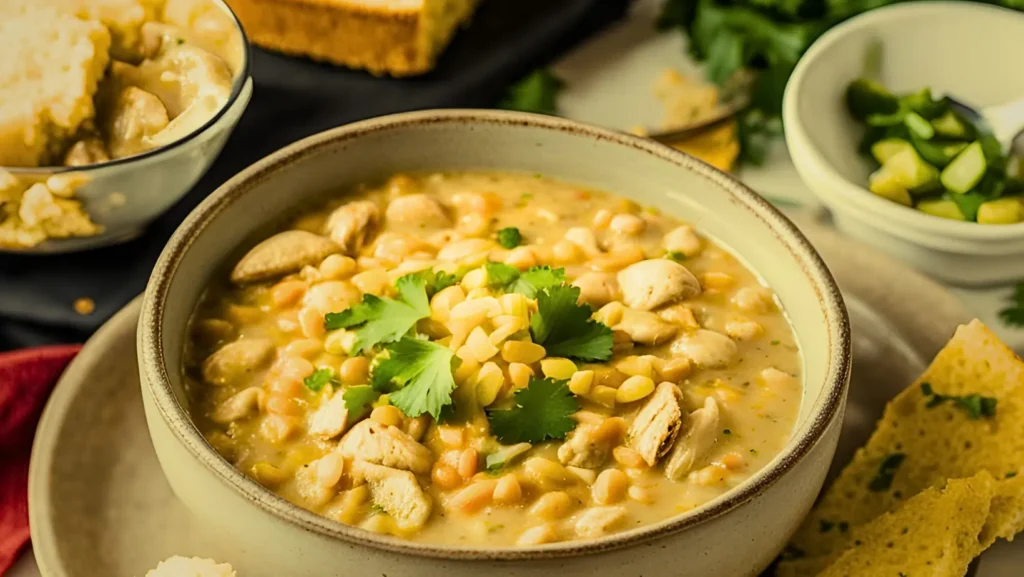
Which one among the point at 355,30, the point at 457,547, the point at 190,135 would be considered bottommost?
the point at 355,30

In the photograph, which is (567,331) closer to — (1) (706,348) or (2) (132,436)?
(1) (706,348)

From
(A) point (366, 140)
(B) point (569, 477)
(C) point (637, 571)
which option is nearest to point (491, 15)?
(A) point (366, 140)

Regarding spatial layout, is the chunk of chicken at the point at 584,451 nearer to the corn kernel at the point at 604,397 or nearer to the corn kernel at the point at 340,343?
the corn kernel at the point at 604,397

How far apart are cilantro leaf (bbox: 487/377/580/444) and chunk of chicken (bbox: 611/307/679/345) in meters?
0.28

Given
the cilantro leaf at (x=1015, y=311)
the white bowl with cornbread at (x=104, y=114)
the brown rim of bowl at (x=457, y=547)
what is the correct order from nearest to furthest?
the brown rim of bowl at (x=457, y=547) < the white bowl with cornbread at (x=104, y=114) < the cilantro leaf at (x=1015, y=311)

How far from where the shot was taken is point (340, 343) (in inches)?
96.1

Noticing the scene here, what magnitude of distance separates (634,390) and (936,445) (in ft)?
2.32

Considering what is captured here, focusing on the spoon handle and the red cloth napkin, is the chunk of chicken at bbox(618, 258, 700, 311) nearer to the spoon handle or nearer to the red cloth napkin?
the red cloth napkin

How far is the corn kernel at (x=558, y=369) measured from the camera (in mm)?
2334

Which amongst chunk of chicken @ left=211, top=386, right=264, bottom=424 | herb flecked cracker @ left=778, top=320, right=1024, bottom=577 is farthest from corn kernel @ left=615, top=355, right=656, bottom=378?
chunk of chicken @ left=211, top=386, right=264, bottom=424

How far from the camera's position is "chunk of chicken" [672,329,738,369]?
2.45 meters

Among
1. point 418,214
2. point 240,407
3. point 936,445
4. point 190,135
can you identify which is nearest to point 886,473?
point 936,445

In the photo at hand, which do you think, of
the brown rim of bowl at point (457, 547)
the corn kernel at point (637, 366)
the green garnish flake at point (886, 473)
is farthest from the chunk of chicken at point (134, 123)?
the green garnish flake at point (886, 473)

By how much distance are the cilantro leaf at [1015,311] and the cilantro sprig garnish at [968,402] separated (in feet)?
2.82
